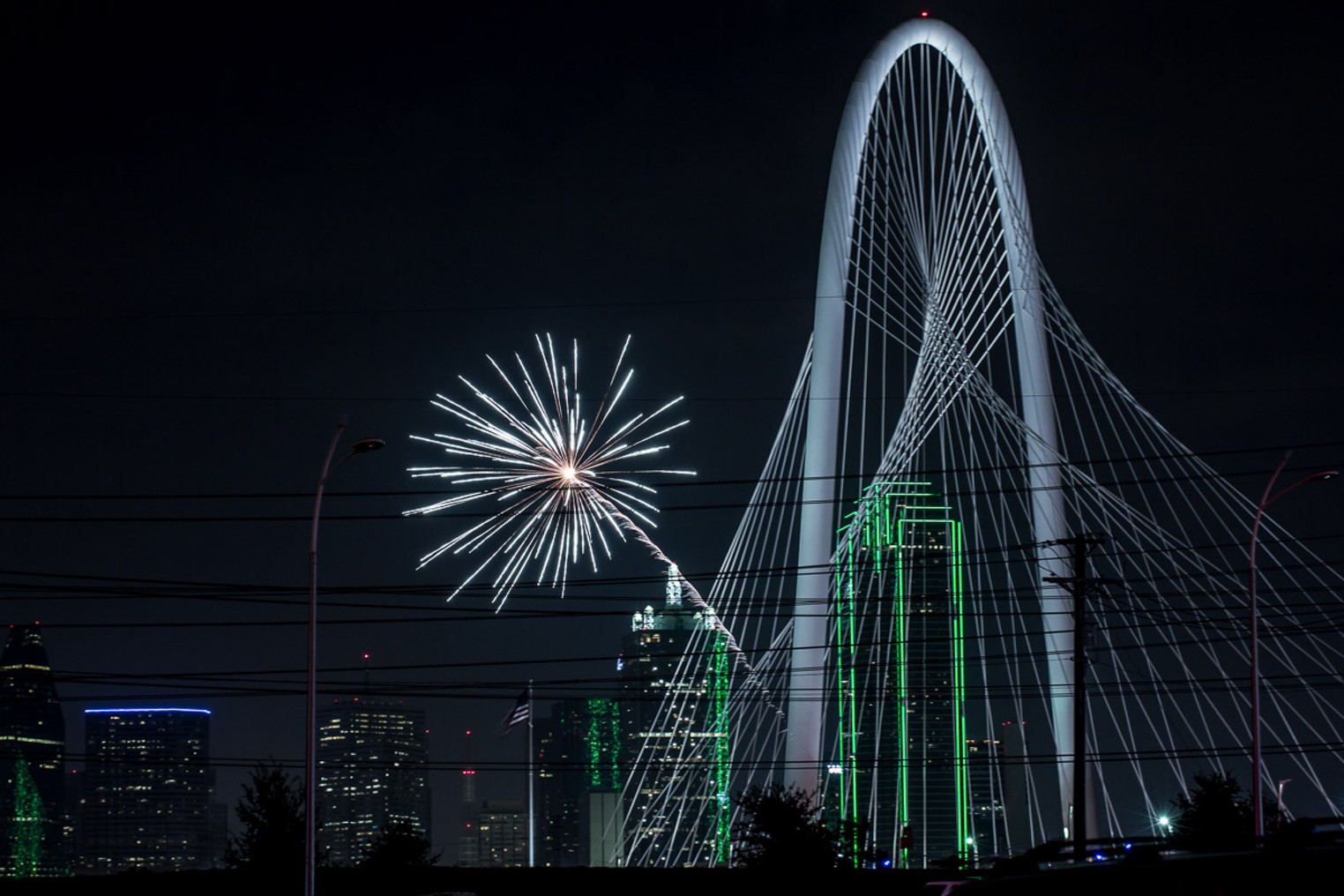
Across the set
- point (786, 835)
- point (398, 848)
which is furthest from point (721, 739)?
point (398, 848)

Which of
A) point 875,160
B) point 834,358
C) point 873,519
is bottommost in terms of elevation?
point 873,519

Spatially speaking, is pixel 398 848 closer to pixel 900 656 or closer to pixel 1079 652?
pixel 900 656

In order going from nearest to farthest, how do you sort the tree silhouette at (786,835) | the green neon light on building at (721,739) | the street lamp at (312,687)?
the street lamp at (312,687), the tree silhouette at (786,835), the green neon light on building at (721,739)

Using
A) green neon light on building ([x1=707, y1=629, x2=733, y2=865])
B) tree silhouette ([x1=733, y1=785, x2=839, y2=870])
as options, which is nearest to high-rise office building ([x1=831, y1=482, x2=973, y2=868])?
tree silhouette ([x1=733, y1=785, x2=839, y2=870])

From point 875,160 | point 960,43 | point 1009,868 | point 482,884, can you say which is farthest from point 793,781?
point 1009,868

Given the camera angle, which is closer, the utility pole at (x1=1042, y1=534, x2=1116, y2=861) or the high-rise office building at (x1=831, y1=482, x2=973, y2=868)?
the utility pole at (x1=1042, y1=534, x2=1116, y2=861)

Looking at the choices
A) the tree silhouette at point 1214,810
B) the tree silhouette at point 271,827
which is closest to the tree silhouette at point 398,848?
the tree silhouette at point 271,827

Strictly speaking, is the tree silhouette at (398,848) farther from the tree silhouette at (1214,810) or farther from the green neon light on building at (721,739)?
the tree silhouette at (1214,810)

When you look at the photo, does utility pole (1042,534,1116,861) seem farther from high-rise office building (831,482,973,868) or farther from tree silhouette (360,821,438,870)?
tree silhouette (360,821,438,870)

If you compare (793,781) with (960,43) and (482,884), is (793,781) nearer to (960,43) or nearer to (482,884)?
(482,884)
